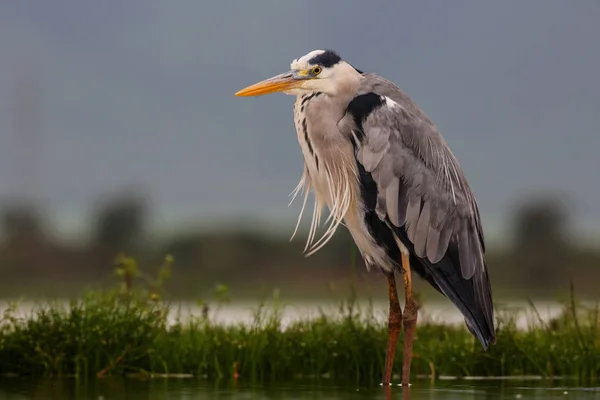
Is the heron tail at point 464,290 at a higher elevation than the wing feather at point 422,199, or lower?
lower

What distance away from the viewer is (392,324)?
31.5 feet

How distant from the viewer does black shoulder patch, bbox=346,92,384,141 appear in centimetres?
943

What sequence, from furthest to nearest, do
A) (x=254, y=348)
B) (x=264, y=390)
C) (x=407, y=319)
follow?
(x=254, y=348) → (x=407, y=319) → (x=264, y=390)

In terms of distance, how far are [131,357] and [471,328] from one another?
2608mm

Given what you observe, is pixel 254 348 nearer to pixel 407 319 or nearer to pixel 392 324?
pixel 392 324

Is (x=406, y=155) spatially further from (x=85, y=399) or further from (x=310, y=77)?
(x=85, y=399)

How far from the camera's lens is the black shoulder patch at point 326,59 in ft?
31.6

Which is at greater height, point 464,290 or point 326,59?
point 326,59

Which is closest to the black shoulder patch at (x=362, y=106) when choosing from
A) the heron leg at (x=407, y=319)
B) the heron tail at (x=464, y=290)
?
the heron tail at (x=464, y=290)

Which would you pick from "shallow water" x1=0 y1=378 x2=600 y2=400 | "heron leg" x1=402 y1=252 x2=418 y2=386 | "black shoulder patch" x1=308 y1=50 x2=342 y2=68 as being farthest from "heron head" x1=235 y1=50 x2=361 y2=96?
"shallow water" x1=0 y1=378 x2=600 y2=400

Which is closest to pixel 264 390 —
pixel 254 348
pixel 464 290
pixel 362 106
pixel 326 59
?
pixel 254 348

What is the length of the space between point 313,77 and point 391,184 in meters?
1.03

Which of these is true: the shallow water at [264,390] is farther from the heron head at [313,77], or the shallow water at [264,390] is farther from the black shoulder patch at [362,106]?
the heron head at [313,77]

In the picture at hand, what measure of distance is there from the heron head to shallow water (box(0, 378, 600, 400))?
2.20 m
